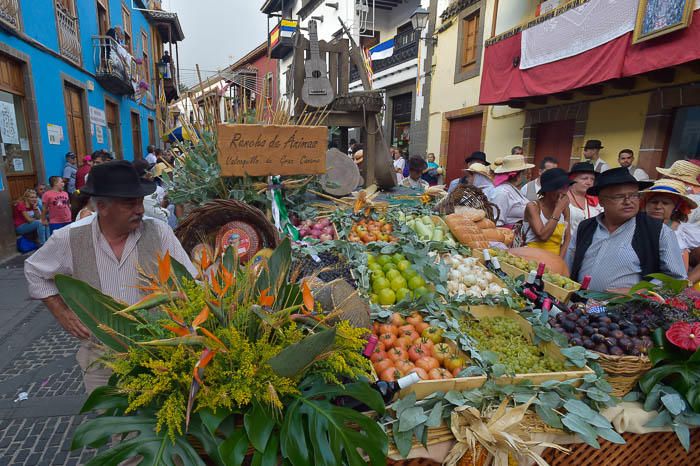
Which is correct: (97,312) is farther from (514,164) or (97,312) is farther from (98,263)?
(514,164)

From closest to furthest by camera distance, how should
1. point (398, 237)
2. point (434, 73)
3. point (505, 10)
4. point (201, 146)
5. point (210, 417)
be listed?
point (210, 417)
point (201, 146)
point (398, 237)
point (505, 10)
point (434, 73)

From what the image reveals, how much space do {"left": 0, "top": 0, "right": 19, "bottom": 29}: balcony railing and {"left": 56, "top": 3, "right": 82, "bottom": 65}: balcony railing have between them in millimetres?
2014

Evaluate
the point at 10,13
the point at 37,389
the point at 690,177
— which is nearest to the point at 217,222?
the point at 37,389

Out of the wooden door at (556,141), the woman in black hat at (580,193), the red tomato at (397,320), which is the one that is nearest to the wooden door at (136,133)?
the wooden door at (556,141)

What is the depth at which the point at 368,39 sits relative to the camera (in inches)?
648

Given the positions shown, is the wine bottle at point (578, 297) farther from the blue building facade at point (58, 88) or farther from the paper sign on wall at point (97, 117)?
the paper sign on wall at point (97, 117)

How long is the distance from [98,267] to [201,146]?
1573mm

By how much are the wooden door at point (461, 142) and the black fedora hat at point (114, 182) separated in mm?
10275

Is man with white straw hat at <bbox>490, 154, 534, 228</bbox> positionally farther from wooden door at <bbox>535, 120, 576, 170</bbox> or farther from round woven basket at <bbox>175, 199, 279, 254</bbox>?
wooden door at <bbox>535, 120, 576, 170</bbox>

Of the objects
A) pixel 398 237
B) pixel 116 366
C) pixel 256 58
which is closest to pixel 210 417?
pixel 116 366

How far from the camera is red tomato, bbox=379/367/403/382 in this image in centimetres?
174

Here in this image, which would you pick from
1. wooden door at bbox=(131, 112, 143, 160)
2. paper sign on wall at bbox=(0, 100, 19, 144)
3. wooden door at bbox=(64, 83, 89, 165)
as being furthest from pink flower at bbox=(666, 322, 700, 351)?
wooden door at bbox=(131, 112, 143, 160)

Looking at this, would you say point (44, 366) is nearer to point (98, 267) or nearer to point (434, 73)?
point (98, 267)

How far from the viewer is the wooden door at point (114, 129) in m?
13.1
